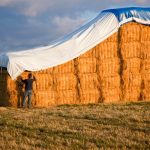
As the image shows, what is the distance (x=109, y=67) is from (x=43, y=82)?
3704 millimetres

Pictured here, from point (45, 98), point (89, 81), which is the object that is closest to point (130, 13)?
point (89, 81)

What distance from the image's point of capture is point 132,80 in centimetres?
2672

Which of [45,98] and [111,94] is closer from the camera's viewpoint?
[45,98]

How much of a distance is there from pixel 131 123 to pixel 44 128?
2.75 metres

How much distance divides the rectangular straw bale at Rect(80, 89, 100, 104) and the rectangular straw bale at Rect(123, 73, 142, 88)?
1.68 metres

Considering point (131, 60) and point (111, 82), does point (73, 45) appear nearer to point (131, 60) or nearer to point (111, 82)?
point (111, 82)

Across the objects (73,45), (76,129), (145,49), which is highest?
(73,45)

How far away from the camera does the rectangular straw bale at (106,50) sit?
26.0 m

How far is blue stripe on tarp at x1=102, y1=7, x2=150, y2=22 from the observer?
2652 centimetres

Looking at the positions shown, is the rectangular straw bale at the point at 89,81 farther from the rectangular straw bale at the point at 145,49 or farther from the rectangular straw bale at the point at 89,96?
the rectangular straw bale at the point at 145,49

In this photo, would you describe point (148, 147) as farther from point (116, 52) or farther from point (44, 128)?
point (116, 52)

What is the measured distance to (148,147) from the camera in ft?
42.2

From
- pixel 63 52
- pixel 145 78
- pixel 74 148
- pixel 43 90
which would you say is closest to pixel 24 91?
pixel 43 90

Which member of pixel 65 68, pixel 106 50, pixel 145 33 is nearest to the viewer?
pixel 65 68
